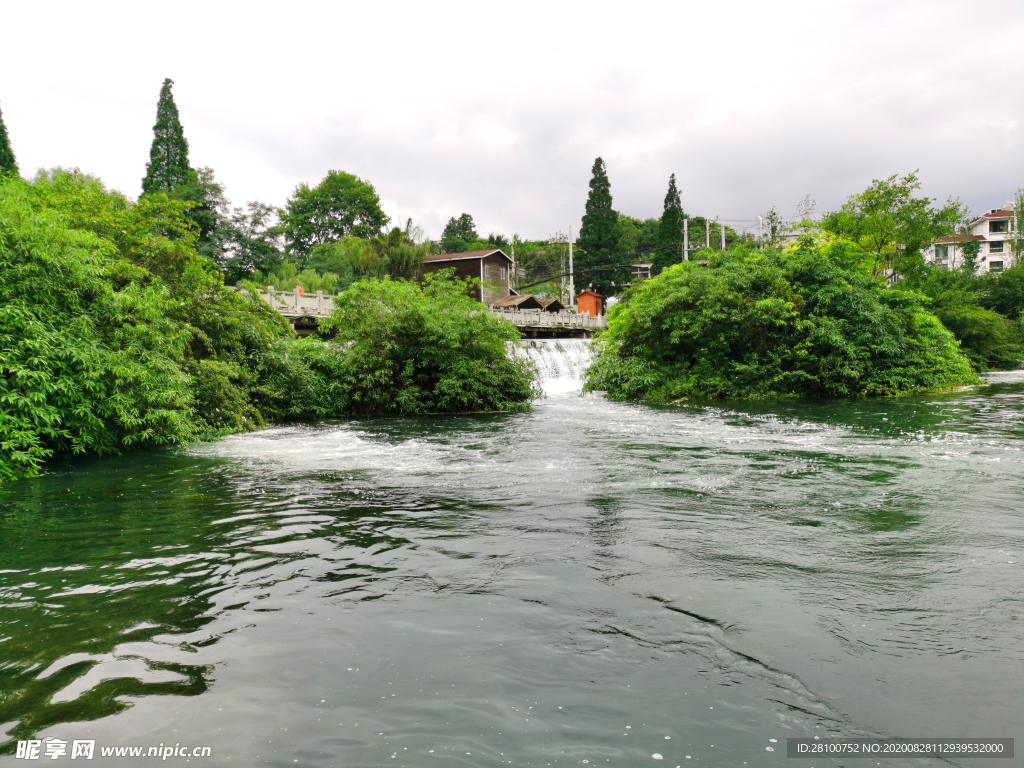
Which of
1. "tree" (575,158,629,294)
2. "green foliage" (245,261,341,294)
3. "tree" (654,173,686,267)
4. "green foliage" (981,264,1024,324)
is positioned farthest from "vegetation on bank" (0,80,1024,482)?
"tree" (575,158,629,294)

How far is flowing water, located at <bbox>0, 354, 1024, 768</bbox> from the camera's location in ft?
10.5

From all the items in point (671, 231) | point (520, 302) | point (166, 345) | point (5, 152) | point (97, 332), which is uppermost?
point (5, 152)

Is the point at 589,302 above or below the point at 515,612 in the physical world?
above

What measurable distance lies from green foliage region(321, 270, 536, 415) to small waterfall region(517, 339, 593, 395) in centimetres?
665

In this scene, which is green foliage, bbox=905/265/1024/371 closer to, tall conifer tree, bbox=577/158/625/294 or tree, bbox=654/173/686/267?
tree, bbox=654/173/686/267

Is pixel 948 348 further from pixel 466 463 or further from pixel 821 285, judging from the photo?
pixel 466 463

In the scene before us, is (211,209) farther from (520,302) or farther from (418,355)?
(418,355)

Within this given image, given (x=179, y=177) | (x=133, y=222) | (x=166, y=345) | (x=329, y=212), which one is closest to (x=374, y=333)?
(x=133, y=222)

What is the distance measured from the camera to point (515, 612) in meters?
4.53

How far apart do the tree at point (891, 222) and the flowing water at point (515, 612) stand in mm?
23895

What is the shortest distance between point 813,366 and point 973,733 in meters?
19.3

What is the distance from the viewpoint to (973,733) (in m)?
3.12

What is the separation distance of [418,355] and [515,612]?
46.2 ft

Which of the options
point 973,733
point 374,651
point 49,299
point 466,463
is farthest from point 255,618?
point 49,299
